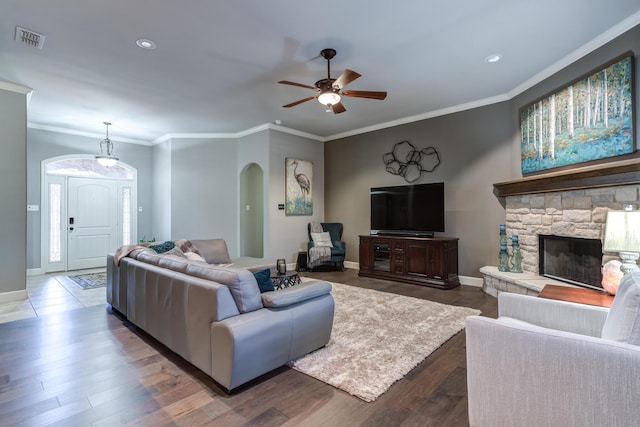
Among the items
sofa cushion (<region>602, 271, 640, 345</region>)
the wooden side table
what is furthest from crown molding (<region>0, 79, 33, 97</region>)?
the wooden side table

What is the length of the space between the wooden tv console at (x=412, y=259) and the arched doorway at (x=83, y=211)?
571cm

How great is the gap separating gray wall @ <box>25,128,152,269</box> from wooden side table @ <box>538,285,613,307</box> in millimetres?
7982

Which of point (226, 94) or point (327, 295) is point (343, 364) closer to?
point (327, 295)

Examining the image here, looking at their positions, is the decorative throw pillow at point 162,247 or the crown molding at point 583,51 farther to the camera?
the decorative throw pillow at point 162,247

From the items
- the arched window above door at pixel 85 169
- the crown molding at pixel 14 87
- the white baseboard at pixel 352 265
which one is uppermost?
the crown molding at pixel 14 87

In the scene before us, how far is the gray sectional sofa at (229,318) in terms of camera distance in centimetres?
204

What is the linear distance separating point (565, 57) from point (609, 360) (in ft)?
12.2

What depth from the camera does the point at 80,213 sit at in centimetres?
684

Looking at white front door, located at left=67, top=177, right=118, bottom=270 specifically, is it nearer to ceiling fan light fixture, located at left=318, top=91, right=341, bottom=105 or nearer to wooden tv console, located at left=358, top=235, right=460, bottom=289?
wooden tv console, located at left=358, top=235, right=460, bottom=289

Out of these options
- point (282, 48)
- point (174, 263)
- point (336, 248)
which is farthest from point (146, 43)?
point (336, 248)

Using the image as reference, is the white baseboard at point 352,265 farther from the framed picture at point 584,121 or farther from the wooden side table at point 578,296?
the wooden side table at point 578,296

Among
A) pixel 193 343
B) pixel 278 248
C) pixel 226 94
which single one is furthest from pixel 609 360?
pixel 278 248

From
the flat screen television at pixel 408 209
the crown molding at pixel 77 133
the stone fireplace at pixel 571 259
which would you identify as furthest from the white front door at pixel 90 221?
the stone fireplace at pixel 571 259

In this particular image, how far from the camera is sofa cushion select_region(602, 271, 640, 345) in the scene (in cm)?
131
